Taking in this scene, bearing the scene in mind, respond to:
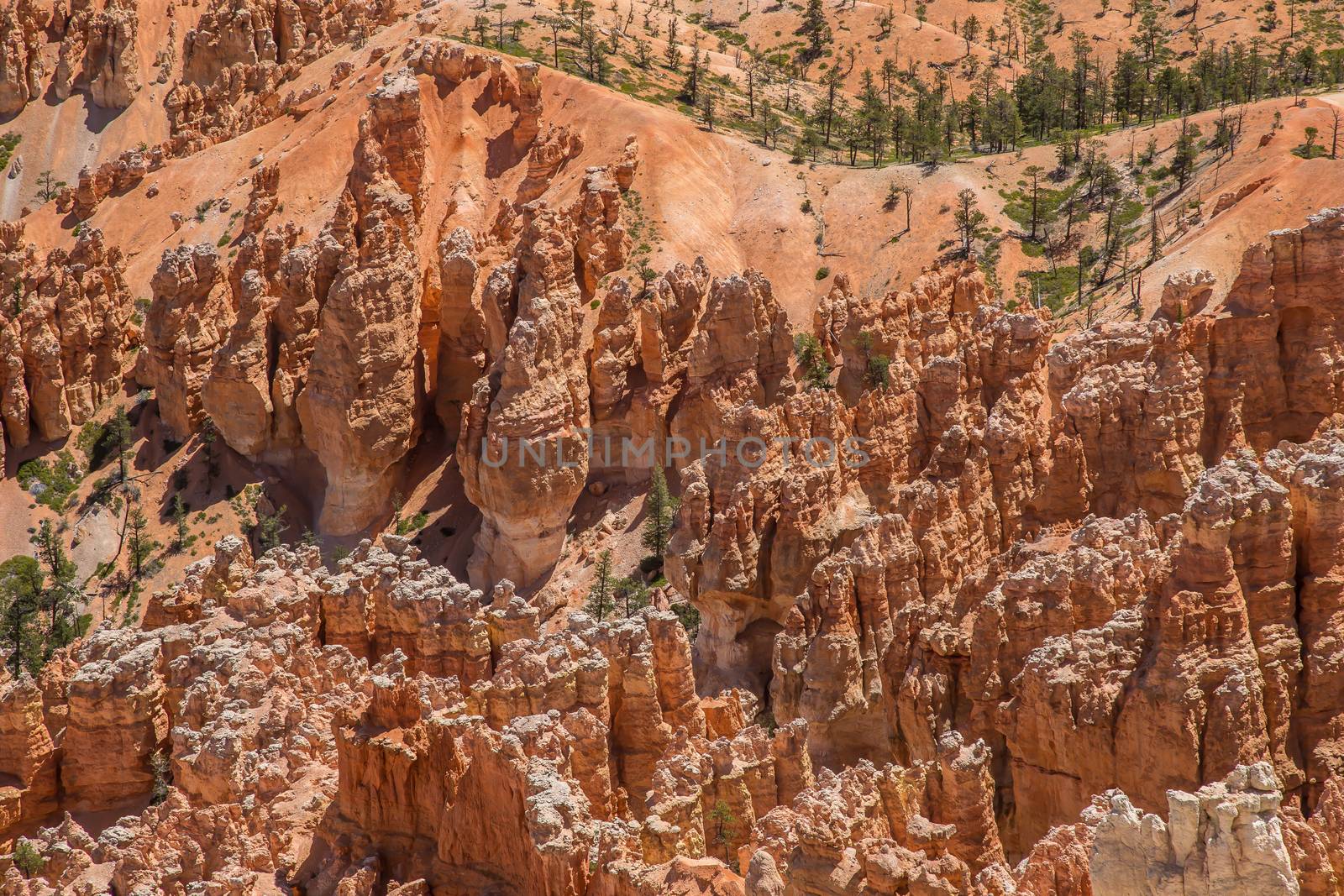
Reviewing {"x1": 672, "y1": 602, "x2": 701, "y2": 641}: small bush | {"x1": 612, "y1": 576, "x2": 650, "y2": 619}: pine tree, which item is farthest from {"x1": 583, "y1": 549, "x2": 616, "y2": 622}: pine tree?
{"x1": 672, "y1": 602, "x2": 701, "y2": 641}: small bush

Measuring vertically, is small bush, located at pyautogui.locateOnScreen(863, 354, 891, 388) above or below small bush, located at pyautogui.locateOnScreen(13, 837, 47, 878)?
below

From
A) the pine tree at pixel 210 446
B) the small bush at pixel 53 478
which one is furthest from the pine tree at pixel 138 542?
the small bush at pixel 53 478

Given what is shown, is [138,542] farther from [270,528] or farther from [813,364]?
[813,364]

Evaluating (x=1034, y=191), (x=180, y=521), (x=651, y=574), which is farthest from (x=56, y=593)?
(x=1034, y=191)

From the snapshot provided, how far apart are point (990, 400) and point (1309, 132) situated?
44.7 metres

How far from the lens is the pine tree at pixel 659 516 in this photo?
86.2 m

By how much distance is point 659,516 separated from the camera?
285 ft

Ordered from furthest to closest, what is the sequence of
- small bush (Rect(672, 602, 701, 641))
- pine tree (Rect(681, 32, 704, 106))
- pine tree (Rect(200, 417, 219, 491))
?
pine tree (Rect(681, 32, 704, 106))
pine tree (Rect(200, 417, 219, 491))
small bush (Rect(672, 602, 701, 641))

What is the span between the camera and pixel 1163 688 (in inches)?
1443

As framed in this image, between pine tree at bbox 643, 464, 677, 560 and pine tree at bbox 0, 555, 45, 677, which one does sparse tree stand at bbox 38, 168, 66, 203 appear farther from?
pine tree at bbox 643, 464, 677, 560

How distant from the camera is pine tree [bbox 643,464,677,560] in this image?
8625 cm

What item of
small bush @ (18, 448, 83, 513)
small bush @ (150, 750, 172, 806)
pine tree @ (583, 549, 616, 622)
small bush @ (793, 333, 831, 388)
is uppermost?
small bush @ (150, 750, 172, 806)

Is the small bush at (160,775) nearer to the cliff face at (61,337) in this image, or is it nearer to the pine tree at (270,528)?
the pine tree at (270,528)

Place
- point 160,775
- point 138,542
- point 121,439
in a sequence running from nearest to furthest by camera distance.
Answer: point 160,775, point 138,542, point 121,439
